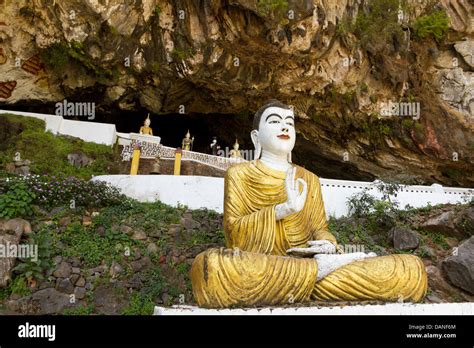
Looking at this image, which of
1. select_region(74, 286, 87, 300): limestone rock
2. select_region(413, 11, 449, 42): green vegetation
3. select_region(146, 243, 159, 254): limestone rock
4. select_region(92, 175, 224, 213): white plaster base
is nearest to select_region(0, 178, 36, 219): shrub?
select_region(74, 286, 87, 300): limestone rock

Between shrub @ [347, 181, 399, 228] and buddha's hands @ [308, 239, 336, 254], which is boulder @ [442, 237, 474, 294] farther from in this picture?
buddha's hands @ [308, 239, 336, 254]

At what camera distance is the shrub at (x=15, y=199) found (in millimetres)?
8086

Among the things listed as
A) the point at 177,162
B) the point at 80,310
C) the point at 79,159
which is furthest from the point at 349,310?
the point at 79,159

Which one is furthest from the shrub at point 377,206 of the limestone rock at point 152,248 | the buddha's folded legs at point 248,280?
the buddha's folded legs at point 248,280

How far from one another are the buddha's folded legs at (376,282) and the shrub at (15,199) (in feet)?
19.1

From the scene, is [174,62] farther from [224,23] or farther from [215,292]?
[215,292]

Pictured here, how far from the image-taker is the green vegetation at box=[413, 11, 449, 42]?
1584 centimetres

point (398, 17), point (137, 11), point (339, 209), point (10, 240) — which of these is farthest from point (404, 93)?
point (10, 240)

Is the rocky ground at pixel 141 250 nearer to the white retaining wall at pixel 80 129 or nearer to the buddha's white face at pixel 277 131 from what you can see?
the buddha's white face at pixel 277 131

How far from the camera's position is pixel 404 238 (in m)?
9.23

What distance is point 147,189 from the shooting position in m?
10.1

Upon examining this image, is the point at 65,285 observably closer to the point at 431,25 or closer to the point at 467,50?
the point at 431,25

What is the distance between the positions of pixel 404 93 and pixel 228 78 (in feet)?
19.8

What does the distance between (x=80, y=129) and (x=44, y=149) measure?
57.7 inches
